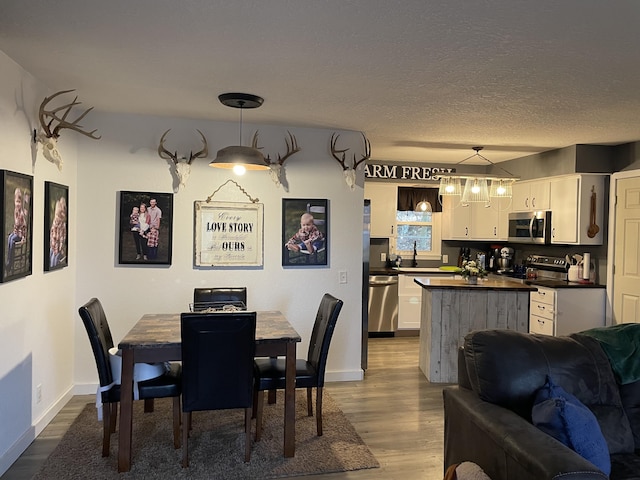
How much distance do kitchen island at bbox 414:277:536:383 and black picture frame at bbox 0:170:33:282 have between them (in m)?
3.40

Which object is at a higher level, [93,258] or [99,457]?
[93,258]

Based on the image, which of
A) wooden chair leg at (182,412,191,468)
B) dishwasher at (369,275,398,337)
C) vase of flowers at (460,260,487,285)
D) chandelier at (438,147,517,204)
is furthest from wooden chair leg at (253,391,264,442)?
dishwasher at (369,275,398,337)

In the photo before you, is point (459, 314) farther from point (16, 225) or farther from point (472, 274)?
point (16, 225)

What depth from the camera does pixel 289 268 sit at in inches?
188

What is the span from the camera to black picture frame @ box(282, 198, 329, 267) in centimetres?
474

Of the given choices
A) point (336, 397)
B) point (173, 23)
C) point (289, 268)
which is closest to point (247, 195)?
point (289, 268)

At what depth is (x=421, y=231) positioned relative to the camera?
771 cm

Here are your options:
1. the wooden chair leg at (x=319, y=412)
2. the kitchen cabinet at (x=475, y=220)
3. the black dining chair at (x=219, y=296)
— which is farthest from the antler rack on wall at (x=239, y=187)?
the kitchen cabinet at (x=475, y=220)

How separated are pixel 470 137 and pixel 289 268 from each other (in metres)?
2.37

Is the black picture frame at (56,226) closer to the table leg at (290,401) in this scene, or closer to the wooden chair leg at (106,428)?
the wooden chair leg at (106,428)

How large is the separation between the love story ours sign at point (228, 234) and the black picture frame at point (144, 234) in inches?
10.2

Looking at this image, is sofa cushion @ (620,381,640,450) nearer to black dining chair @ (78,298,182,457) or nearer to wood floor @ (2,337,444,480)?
wood floor @ (2,337,444,480)

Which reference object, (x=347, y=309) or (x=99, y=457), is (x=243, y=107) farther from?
(x=99, y=457)

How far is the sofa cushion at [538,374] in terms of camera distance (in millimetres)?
2301
